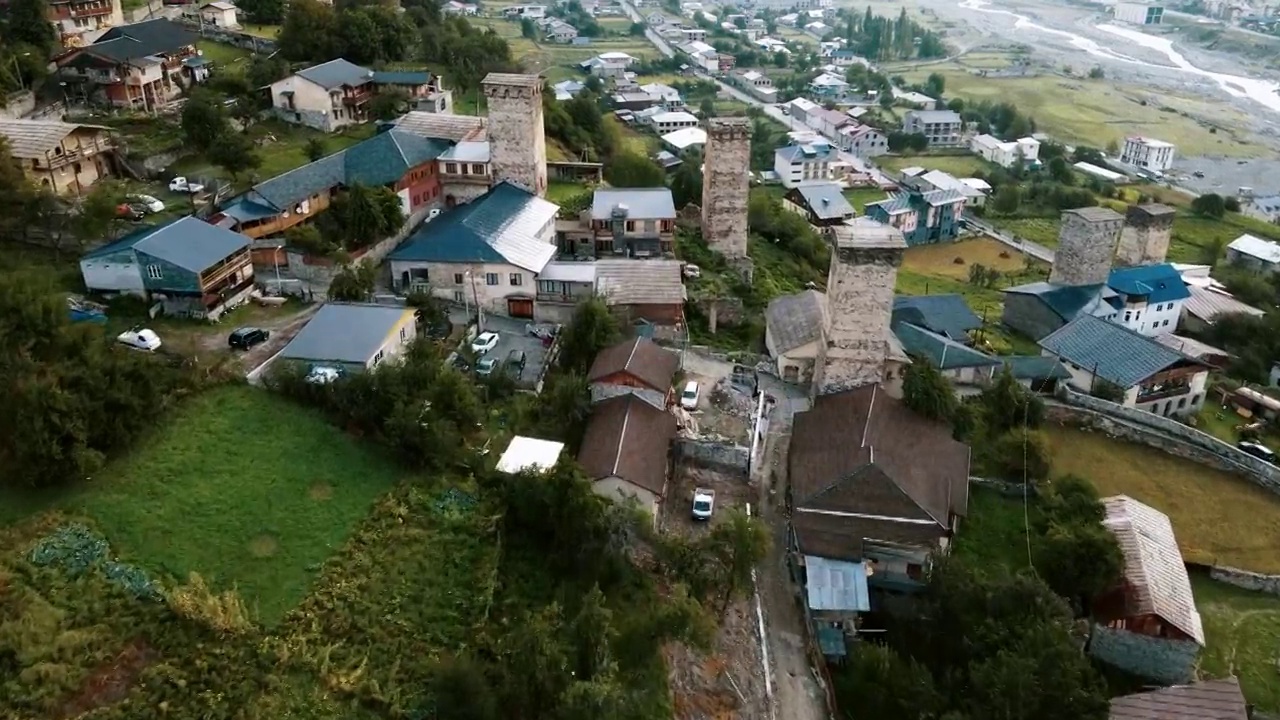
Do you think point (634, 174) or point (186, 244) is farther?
point (634, 174)

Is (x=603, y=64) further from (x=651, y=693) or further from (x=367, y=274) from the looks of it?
(x=651, y=693)

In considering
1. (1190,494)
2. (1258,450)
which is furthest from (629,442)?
(1258,450)

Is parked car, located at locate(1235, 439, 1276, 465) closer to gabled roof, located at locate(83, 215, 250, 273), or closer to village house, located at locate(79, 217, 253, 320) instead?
village house, located at locate(79, 217, 253, 320)

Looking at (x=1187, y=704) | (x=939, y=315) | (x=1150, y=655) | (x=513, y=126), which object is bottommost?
(x=1150, y=655)

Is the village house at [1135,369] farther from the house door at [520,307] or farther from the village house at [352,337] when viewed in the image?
the village house at [352,337]

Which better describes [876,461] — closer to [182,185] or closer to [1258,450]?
[1258,450]

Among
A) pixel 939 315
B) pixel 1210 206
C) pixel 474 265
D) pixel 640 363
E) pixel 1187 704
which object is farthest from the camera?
pixel 1210 206

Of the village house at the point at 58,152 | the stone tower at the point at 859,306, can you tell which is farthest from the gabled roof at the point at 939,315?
the village house at the point at 58,152
